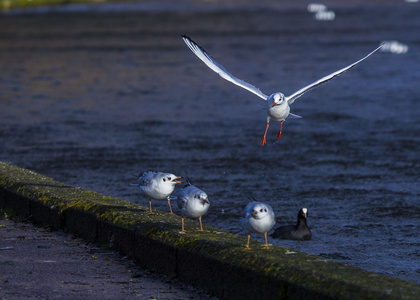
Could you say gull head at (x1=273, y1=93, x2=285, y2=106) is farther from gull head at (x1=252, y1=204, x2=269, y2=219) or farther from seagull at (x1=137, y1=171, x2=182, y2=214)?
gull head at (x1=252, y1=204, x2=269, y2=219)

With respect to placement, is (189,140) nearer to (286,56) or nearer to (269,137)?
(269,137)

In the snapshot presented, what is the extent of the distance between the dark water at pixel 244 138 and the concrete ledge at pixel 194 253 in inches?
79.7

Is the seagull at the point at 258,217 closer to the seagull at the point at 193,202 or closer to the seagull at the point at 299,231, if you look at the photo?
the seagull at the point at 193,202

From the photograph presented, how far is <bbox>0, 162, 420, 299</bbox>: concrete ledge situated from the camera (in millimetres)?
5699

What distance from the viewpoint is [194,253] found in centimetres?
682

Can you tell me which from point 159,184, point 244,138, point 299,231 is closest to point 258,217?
point 159,184

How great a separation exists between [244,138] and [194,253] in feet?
31.9

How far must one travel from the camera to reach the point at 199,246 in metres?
6.84

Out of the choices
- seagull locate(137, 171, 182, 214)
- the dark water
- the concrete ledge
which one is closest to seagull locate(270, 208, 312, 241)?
the dark water

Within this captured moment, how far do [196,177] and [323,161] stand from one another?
2.42 m

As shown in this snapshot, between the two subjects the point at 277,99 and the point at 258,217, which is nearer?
the point at 258,217

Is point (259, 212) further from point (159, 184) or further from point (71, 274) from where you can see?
point (71, 274)

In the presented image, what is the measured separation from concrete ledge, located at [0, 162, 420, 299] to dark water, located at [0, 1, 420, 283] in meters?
2.02

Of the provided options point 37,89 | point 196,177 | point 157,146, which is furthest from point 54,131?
point 37,89
